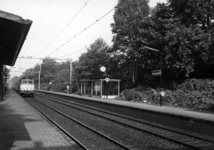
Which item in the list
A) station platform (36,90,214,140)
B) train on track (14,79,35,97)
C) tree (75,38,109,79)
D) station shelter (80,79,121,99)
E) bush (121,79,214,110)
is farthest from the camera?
tree (75,38,109,79)

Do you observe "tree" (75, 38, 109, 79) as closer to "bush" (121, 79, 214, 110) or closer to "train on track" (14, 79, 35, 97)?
"train on track" (14, 79, 35, 97)

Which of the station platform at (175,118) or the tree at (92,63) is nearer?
the station platform at (175,118)

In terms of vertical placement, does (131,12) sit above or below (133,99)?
above

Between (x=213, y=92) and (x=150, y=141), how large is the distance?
1455cm

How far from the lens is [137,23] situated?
3378cm

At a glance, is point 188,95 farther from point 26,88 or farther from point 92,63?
point 26,88

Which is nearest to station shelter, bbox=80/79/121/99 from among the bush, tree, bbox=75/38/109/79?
the bush

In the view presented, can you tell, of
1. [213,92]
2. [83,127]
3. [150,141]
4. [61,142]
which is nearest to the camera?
[61,142]

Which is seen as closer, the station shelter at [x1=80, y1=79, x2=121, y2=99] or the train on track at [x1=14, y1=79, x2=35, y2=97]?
the station shelter at [x1=80, y1=79, x2=121, y2=99]

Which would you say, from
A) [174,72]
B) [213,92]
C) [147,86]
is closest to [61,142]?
[213,92]

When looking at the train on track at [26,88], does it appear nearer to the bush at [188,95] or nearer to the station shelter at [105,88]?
the station shelter at [105,88]

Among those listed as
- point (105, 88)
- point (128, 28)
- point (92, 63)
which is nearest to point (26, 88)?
point (92, 63)

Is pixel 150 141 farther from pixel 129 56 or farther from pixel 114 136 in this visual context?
pixel 129 56

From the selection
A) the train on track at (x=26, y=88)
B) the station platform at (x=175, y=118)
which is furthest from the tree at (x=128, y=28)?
the station platform at (x=175, y=118)
